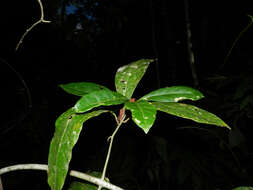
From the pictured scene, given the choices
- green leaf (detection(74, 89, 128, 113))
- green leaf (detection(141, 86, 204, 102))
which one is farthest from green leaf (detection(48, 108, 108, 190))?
green leaf (detection(141, 86, 204, 102))

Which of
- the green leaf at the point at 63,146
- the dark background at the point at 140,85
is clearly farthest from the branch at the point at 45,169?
the dark background at the point at 140,85

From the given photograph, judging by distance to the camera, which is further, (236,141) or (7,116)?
(7,116)

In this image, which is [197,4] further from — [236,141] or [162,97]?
[162,97]

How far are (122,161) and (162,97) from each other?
1.13 m

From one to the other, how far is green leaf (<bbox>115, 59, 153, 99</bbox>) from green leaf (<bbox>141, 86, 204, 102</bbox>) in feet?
0.19

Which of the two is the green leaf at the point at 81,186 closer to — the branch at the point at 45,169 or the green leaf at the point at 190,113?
the branch at the point at 45,169

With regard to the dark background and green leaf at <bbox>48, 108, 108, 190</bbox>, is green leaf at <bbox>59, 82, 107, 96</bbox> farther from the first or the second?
the dark background

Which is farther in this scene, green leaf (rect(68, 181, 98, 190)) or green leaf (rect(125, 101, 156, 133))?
green leaf (rect(68, 181, 98, 190))

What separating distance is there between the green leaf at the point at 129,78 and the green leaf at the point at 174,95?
58 millimetres

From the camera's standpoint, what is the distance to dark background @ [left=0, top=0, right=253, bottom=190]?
4.48 ft

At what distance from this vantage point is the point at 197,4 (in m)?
1.77

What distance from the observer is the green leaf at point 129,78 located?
55 centimetres

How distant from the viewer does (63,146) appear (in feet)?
1.47

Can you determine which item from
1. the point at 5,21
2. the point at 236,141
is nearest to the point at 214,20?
the point at 236,141
